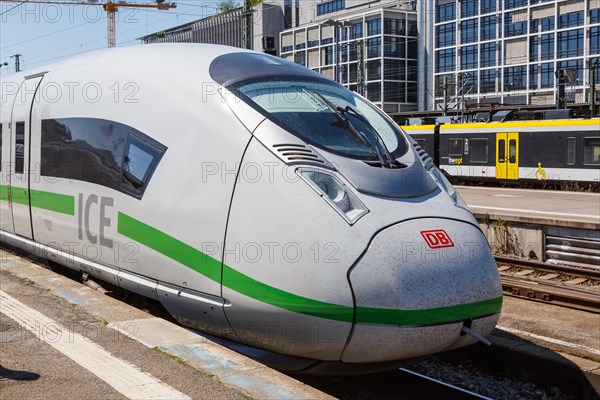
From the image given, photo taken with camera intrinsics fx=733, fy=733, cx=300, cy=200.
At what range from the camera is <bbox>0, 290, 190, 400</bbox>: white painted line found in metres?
5.04

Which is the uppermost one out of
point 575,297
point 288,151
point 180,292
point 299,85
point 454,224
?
point 299,85

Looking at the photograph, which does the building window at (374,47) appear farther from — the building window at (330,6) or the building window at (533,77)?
the building window at (533,77)

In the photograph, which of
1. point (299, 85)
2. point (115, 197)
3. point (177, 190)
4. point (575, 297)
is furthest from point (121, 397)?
point (575, 297)

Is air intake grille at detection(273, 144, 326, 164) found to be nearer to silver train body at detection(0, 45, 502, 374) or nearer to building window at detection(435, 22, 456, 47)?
silver train body at detection(0, 45, 502, 374)

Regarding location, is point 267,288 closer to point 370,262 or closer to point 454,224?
point 370,262

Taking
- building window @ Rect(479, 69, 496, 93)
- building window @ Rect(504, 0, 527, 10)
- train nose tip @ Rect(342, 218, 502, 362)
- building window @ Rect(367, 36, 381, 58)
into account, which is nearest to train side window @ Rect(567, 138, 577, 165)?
train nose tip @ Rect(342, 218, 502, 362)

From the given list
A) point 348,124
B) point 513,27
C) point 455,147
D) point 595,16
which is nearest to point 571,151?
point 455,147

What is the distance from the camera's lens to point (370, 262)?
16.4 ft

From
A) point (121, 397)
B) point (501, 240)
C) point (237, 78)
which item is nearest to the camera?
point (121, 397)

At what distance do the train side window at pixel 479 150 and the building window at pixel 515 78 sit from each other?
44.0m

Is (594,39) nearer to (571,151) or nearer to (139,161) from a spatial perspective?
(571,151)

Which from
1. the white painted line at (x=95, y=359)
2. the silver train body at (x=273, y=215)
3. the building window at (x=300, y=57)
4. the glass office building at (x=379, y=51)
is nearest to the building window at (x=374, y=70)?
the glass office building at (x=379, y=51)

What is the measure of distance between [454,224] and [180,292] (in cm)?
229

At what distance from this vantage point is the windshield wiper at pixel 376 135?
589 centimetres
